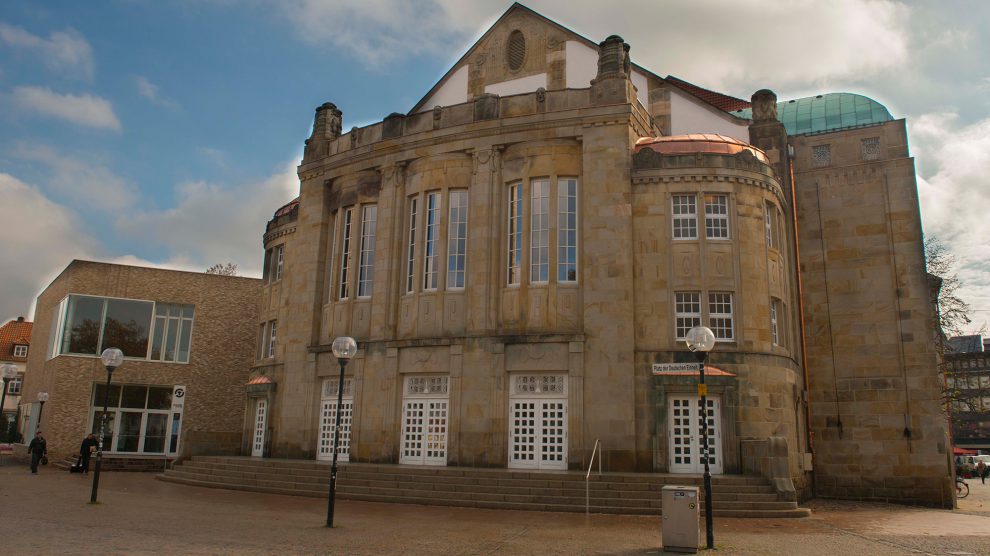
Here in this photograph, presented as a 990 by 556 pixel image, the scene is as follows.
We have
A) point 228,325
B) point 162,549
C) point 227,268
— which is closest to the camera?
point 162,549

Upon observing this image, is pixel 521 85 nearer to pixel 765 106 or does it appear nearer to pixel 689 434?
pixel 765 106

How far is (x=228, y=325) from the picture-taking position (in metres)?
42.6

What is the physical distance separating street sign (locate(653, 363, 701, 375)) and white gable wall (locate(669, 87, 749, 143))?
11982mm

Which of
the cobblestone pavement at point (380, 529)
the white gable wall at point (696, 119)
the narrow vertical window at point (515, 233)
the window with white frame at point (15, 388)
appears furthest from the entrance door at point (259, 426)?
the window with white frame at point (15, 388)

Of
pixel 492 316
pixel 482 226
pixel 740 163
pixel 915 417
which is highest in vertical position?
pixel 740 163

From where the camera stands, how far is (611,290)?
2594 centimetres

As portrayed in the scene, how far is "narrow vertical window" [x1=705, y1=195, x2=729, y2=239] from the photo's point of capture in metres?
26.4

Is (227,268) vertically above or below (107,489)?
above

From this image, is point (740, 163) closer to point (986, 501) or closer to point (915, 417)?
point (915, 417)

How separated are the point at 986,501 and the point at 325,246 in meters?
28.6

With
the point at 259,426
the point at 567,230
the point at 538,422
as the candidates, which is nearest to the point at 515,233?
the point at 567,230

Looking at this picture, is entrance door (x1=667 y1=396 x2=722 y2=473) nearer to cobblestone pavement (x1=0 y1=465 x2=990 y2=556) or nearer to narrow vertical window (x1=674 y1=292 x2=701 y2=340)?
narrow vertical window (x1=674 y1=292 x2=701 y2=340)

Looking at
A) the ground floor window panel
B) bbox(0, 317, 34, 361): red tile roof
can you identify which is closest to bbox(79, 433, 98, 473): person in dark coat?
the ground floor window panel

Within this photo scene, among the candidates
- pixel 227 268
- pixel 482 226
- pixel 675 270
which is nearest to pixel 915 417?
pixel 675 270
